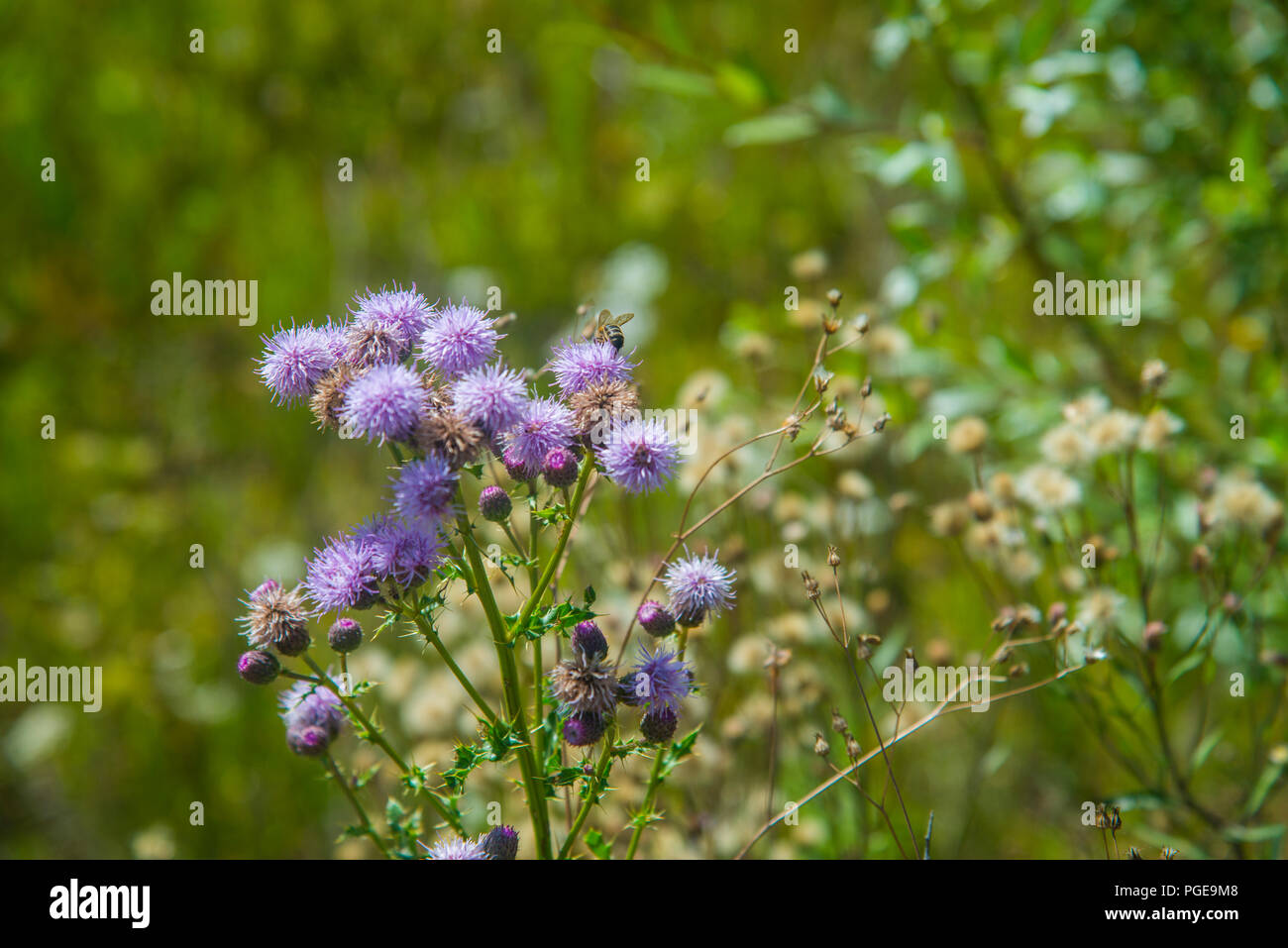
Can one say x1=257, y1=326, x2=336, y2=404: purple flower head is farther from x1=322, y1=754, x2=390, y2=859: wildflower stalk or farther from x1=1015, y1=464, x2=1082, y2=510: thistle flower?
x1=1015, y1=464, x2=1082, y2=510: thistle flower

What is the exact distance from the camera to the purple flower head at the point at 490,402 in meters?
1.27

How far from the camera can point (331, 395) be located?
54.1 inches

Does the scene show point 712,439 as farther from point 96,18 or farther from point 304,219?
point 96,18

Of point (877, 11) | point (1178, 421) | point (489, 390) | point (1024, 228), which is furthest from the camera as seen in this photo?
point (877, 11)

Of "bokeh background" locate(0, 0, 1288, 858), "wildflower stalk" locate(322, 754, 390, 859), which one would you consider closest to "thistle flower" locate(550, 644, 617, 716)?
"wildflower stalk" locate(322, 754, 390, 859)

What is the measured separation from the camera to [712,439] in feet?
8.30

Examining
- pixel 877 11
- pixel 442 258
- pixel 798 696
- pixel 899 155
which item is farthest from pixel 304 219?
pixel 798 696

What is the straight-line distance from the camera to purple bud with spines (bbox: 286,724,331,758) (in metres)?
1.48

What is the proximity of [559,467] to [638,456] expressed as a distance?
0.11 meters

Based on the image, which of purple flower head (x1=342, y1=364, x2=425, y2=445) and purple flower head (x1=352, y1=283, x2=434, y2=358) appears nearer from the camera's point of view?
purple flower head (x1=342, y1=364, x2=425, y2=445)

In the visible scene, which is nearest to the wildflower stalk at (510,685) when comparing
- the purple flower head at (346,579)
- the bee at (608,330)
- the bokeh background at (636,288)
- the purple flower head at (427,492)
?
the purple flower head at (427,492)

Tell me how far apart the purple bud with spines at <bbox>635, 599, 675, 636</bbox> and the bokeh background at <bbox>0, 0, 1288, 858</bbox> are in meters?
0.77

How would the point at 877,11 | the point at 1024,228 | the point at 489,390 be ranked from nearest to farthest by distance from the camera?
the point at 489,390, the point at 1024,228, the point at 877,11
